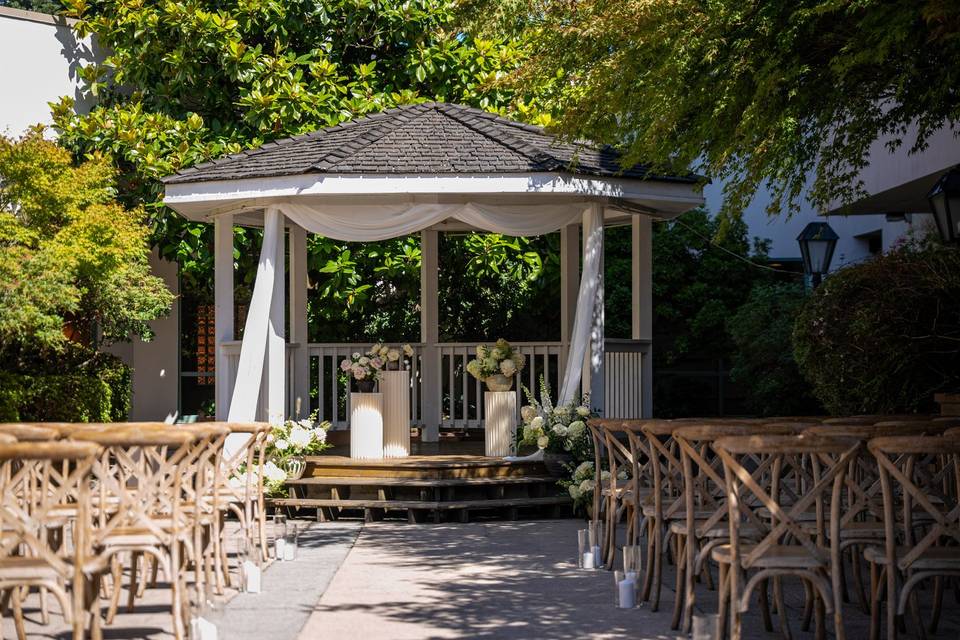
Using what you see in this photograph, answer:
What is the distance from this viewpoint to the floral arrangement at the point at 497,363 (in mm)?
13586

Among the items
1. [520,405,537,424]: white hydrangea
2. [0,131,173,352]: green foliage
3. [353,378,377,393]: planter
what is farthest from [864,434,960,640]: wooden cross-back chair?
[0,131,173,352]: green foliage

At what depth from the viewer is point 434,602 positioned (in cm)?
794

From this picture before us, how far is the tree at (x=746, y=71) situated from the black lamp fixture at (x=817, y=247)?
317 centimetres

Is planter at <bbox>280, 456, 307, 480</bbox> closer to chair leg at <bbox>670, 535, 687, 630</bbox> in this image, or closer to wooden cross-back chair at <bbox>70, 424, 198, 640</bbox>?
wooden cross-back chair at <bbox>70, 424, 198, 640</bbox>

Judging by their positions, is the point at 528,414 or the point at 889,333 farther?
the point at 528,414

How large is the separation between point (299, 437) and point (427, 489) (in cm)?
139

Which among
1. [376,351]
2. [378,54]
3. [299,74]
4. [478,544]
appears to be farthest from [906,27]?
[378,54]

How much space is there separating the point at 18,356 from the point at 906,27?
13079 millimetres

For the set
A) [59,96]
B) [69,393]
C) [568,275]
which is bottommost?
[69,393]

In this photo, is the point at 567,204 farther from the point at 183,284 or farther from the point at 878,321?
the point at 183,284

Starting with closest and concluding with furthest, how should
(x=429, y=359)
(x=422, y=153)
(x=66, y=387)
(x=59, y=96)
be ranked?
(x=422, y=153), (x=429, y=359), (x=66, y=387), (x=59, y=96)

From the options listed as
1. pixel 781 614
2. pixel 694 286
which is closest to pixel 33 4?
pixel 694 286

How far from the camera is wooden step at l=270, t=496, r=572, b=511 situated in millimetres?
12125

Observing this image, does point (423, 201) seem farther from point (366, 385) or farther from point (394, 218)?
point (366, 385)
